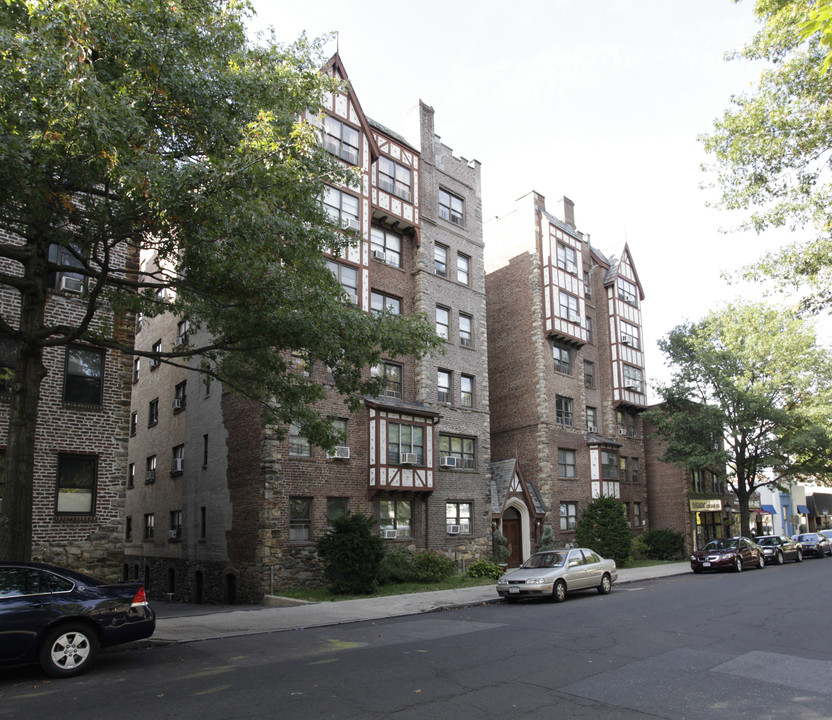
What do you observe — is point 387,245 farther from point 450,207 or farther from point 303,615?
point 303,615

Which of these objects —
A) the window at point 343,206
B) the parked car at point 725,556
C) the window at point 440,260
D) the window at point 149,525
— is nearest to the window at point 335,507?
the window at point 343,206

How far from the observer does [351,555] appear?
18.8 metres

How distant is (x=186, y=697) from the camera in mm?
7535

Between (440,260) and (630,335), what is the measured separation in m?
17.0

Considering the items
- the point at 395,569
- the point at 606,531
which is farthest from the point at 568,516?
the point at 395,569

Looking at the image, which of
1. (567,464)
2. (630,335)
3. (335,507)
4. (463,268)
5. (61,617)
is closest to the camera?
(61,617)

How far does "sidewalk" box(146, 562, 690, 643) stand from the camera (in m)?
12.7

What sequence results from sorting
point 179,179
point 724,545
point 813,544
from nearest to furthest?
point 179,179 < point 724,545 < point 813,544

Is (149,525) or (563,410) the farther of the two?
(563,410)

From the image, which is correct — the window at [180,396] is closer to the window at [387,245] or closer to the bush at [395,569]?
the window at [387,245]

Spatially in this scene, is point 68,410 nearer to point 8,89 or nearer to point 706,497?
point 8,89

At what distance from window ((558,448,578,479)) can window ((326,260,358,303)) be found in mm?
15483

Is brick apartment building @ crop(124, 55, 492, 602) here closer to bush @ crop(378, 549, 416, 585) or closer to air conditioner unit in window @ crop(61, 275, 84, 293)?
bush @ crop(378, 549, 416, 585)

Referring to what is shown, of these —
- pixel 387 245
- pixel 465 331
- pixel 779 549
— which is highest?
pixel 387 245
